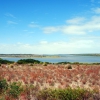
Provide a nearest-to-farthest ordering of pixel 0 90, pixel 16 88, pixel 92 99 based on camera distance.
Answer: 1. pixel 92 99
2. pixel 16 88
3. pixel 0 90

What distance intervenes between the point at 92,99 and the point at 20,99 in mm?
3478

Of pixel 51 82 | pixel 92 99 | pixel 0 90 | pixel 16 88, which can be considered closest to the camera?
pixel 92 99

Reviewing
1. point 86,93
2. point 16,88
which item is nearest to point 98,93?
point 86,93

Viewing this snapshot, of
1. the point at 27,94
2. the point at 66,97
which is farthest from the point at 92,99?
the point at 27,94

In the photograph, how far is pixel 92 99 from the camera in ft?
31.9

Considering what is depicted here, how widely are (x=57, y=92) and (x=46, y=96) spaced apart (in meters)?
0.60

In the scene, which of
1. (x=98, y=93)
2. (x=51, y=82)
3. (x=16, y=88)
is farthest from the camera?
(x=51, y=82)

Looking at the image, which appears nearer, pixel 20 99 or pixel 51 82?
pixel 20 99

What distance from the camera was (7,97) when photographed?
10.3m

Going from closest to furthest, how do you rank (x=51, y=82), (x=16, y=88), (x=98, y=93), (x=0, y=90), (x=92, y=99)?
(x=92, y=99) → (x=98, y=93) → (x=16, y=88) → (x=0, y=90) → (x=51, y=82)

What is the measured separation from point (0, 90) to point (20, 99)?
9.71ft

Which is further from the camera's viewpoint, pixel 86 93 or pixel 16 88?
pixel 16 88

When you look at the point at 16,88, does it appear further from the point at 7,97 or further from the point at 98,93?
the point at 98,93

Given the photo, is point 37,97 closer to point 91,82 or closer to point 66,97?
point 66,97
